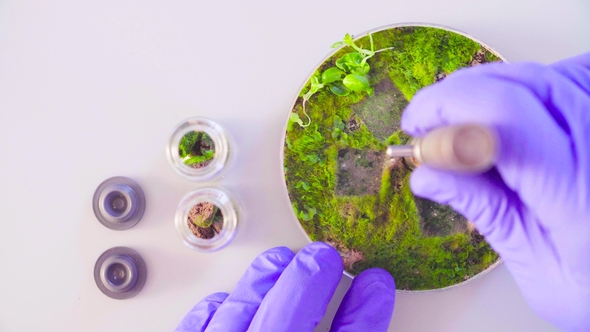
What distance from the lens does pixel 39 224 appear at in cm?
97

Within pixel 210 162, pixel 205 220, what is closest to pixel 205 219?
pixel 205 220

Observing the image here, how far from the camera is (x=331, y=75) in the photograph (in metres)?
0.82

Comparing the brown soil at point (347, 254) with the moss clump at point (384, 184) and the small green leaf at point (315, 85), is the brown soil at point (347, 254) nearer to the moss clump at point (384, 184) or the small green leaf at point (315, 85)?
the moss clump at point (384, 184)

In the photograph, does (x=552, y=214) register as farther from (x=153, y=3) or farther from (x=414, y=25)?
(x=153, y=3)

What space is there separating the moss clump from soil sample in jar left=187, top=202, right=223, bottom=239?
17cm

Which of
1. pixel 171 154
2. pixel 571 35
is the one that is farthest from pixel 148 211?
pixel 571 35

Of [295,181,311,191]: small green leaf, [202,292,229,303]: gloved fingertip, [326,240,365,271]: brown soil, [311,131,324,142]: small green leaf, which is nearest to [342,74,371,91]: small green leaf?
[311,131,324,142]: small green leaf

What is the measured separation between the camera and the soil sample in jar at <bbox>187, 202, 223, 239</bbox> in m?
0.87

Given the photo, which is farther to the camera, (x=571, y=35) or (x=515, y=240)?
(x=571, y=35)

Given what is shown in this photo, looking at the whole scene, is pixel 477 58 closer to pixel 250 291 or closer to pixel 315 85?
pixel 315 85

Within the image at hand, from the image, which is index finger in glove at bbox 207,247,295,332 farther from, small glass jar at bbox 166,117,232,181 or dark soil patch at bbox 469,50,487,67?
dark soil patch at bbox 469,50,487,67

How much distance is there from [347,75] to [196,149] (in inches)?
14.2

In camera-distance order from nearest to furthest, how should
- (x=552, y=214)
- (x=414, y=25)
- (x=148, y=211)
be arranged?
(x=552, y=214)
(x=414, y=25)
(x=148, y=211)

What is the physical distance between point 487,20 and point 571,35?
20 centimetres
